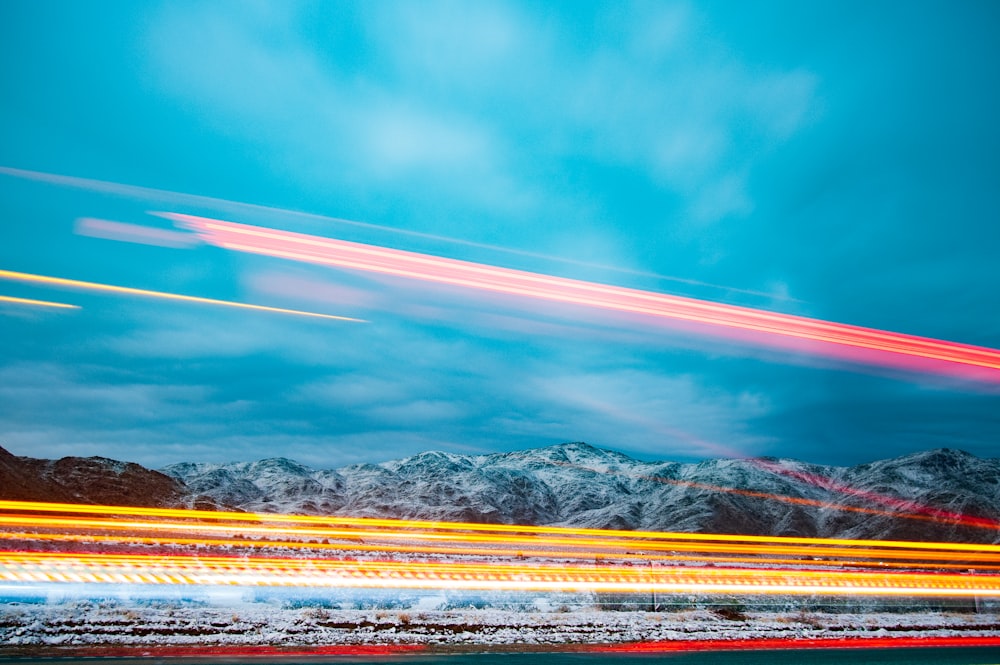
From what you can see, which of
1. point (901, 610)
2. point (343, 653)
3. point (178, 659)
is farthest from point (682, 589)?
point (178, 659)

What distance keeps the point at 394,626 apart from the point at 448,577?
7491mm

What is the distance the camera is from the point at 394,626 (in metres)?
14.2

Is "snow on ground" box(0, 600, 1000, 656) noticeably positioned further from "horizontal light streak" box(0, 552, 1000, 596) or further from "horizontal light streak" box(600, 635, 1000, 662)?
"horizontal light streak" box(0, 552, 1000, 596)

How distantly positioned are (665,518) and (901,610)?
569 ft

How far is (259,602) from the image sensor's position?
16.0 m

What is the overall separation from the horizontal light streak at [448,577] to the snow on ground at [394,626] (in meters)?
1.64

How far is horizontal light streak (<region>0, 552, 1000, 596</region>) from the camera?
18.1 meters

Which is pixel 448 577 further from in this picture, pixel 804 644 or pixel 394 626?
pixel 804 644

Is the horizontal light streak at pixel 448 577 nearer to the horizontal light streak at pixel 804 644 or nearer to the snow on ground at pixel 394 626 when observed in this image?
the snow on ground at pixel 394 626

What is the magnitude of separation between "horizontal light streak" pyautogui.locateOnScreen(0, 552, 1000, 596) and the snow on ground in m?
1.64

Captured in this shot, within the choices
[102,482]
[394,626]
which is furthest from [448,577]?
[102,482]

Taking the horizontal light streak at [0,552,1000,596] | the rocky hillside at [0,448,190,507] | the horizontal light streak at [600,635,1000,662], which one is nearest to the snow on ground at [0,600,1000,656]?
the horizontal light streak at [600,635,1000,662]

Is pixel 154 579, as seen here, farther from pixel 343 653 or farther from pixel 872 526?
pixel 872 526

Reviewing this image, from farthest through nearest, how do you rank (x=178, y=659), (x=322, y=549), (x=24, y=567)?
(x=322, y=549)
(x=24, y=567)
(x=178, y=659)
